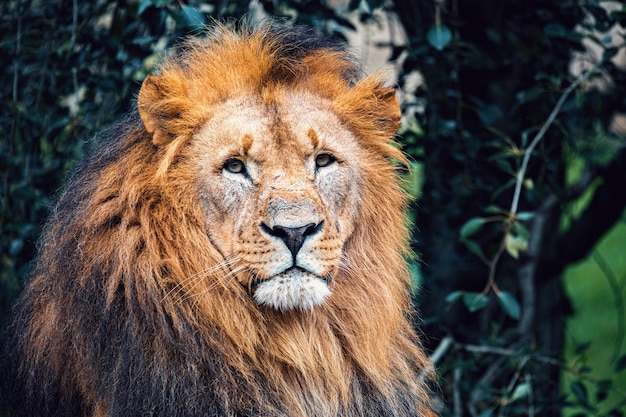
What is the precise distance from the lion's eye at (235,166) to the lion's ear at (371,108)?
40cm

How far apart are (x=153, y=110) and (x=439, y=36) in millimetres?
1418

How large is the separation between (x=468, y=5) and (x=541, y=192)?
1142 millimetres

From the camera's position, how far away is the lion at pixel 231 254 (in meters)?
2.66

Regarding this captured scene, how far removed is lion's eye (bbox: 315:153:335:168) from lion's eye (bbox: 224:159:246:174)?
227 millimetres

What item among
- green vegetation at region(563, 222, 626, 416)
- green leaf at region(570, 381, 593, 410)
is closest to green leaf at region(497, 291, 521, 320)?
green leaf at region(570, 381, 593, 410)

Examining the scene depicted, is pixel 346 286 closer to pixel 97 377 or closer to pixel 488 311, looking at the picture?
pixel 97 377

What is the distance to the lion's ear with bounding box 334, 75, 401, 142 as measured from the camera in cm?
299

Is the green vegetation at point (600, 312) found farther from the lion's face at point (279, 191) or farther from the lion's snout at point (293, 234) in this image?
the lion's snout at point (293, 234)

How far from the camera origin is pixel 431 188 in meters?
4.64

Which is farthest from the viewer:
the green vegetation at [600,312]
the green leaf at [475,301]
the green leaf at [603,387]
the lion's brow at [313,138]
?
the green vegetation at [600,312]

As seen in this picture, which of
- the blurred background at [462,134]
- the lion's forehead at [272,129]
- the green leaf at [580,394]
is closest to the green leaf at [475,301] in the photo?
the blurred background at [462,134]

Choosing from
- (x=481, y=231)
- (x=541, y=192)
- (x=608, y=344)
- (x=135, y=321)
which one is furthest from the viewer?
(x=608, y=344)

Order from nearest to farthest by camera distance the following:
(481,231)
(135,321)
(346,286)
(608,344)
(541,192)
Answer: (135,321)
(346,286)
(541,192)
(481,231)
(608,344)

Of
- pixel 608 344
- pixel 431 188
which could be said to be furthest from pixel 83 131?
pixel 608 344
